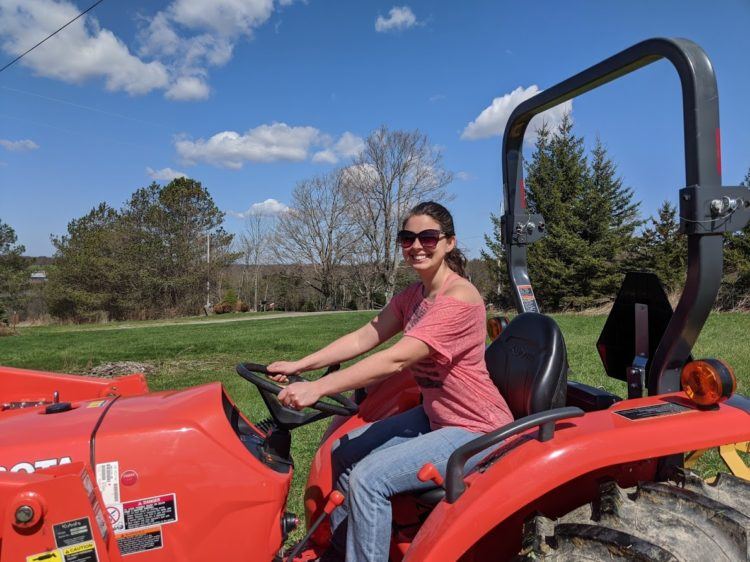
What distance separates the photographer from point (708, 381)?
1725 mm

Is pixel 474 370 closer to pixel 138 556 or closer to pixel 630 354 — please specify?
pixel 630 354

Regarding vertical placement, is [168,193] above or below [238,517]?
above

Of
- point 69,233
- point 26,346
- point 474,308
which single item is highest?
point 69,233

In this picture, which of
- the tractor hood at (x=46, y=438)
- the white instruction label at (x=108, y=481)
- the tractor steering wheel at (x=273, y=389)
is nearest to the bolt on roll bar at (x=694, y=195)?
the tractor steering wheel at (x=273, y=389)

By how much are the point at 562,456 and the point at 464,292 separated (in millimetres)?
723

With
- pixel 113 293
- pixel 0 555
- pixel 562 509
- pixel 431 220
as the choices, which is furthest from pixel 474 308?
pixel 113 293

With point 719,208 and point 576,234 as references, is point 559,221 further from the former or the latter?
point 719,208

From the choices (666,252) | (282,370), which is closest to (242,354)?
(282,370)

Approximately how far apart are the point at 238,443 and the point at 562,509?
1.09 meters

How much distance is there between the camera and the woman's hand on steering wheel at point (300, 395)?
187 cm

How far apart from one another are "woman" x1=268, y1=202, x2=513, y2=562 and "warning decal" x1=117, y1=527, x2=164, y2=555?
550 millimetres

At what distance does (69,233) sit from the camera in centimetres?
3272

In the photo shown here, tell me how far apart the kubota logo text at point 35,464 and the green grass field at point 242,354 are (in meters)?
2.00

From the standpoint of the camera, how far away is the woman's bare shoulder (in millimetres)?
2145
